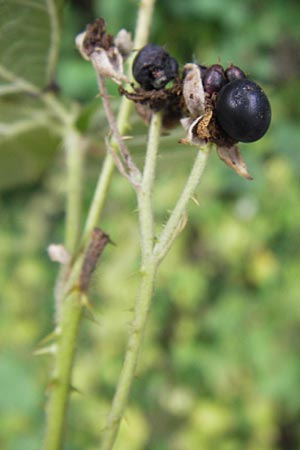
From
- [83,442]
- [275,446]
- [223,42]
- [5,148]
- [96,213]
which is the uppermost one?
[96,213]

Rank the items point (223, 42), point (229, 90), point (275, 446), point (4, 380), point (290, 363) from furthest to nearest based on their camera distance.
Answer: point (223, 42), point (275, 446), point (290, 363), point (4, 380), point (229, 90)

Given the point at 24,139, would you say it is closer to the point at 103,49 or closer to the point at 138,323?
the point at 103,49

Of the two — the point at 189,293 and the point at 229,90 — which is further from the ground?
the point at 229,90

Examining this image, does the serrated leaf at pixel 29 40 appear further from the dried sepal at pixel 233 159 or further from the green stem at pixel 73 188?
the dried sepal at pixel 233 159

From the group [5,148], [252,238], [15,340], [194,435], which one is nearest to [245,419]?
[194,435]

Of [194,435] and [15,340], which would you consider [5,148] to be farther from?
[194,435]
